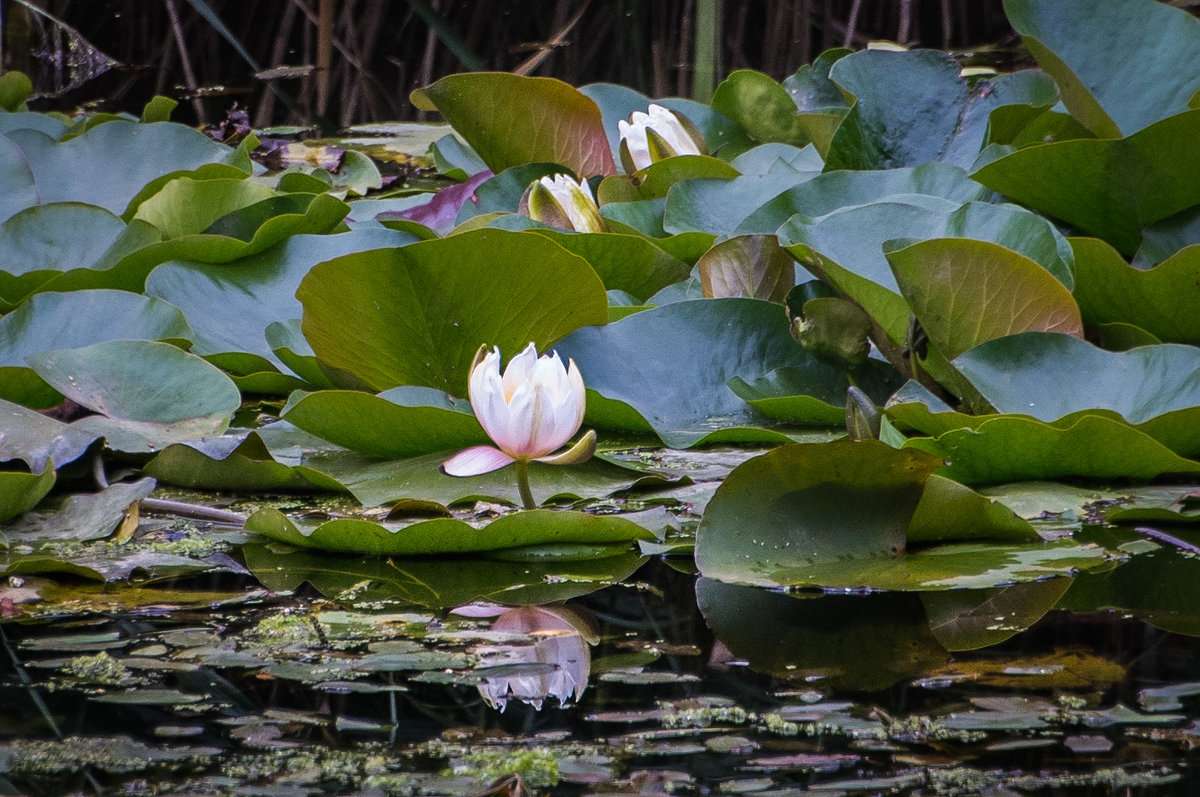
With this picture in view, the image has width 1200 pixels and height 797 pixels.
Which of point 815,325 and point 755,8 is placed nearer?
point 815,325

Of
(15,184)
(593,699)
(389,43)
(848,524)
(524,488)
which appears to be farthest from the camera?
(389,43)

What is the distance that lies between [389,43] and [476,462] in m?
4.48

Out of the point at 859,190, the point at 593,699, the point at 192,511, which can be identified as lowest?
the point at 192,511

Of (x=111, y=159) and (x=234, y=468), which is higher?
(x=111, y=159)

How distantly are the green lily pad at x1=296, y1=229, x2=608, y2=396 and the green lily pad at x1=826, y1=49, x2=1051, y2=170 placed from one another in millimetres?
697

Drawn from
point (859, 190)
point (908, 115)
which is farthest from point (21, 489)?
point (908, 115)

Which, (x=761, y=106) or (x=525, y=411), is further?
(x=761, y=106)

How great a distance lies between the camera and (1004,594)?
106 centimetres

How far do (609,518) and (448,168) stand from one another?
6.40 ft

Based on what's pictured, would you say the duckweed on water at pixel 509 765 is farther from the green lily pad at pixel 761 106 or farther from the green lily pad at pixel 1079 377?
the green lily pad at pixel 761 106

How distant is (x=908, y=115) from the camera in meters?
2.06

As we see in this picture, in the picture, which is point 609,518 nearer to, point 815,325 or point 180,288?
point 815,325

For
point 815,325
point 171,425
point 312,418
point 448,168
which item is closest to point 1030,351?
point 815,325

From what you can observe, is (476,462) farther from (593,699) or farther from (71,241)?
(71,241)
